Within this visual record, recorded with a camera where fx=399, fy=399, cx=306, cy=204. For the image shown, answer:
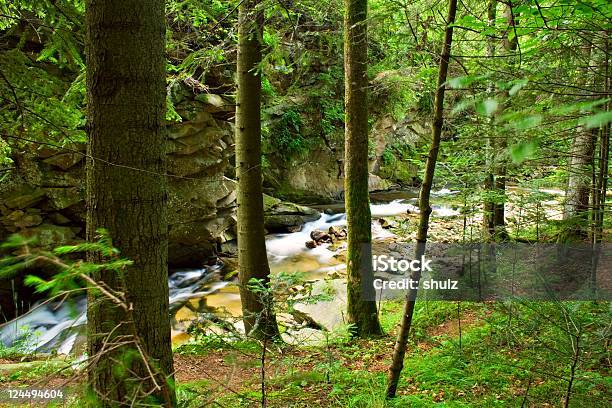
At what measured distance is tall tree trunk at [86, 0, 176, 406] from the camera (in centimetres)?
192

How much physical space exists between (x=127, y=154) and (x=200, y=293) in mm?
8309

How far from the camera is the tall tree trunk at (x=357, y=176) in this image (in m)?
5.18

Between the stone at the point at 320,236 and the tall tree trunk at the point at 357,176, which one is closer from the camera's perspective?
the tall tree trunk at the point at 357,176

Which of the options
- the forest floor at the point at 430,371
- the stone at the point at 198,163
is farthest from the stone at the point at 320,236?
the forest floor at the point at 430,371

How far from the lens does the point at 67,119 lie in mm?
3887

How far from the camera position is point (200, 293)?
9742 millimetres

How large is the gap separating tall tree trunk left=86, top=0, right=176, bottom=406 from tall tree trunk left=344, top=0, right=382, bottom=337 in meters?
3.45

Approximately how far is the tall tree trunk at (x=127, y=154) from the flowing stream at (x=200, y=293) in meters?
3.10

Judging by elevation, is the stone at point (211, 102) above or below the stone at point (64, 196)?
A: above

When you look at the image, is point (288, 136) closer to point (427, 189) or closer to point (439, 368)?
point (439, 368)

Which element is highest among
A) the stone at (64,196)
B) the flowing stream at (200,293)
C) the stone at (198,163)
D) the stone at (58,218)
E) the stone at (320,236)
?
the stone at (198,163)

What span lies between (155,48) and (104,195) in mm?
784

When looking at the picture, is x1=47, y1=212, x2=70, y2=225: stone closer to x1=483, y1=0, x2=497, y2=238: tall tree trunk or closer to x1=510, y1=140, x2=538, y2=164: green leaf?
x1=483, y1=0, x2=497, y2=238: tall tree trunk

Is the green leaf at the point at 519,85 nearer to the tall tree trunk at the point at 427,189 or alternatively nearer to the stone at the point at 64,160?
the tall tree trunk at the point at 427,189
